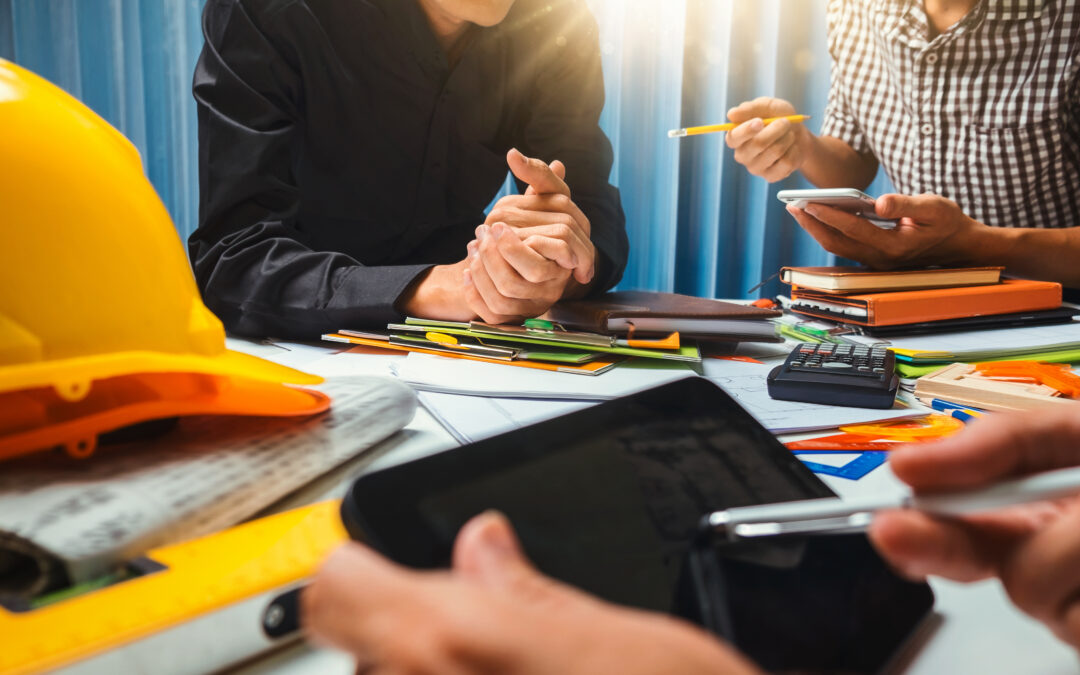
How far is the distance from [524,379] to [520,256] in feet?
0.51

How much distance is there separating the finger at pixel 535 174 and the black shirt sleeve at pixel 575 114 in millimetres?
294

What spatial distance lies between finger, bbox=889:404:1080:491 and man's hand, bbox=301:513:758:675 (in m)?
0.11

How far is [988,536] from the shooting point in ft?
0.75

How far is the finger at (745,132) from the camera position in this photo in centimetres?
111

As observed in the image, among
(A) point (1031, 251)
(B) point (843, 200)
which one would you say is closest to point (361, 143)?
(B) point (843, 200)

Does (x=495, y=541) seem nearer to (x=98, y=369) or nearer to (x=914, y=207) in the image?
(x=98, y=369)

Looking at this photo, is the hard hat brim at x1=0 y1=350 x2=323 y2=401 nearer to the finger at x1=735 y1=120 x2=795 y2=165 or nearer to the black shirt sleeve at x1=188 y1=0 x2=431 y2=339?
the black shirt sleeve at x1=188 y1=0 x2=431 y2=339

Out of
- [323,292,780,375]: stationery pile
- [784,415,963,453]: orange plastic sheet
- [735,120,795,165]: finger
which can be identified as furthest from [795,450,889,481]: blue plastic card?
[735,120,795,165]: finger

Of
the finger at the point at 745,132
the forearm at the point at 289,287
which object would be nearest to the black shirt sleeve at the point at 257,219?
the forearm at the point at 289,287

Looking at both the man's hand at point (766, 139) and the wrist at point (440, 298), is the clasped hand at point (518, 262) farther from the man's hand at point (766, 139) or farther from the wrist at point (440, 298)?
the man's hand at point (766, 139)

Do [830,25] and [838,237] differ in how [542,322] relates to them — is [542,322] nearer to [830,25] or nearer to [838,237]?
[838,237]

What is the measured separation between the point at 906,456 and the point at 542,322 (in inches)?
21.2

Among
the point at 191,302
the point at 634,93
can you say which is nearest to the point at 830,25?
the point at 634,93

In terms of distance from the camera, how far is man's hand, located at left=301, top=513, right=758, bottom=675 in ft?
0.48
